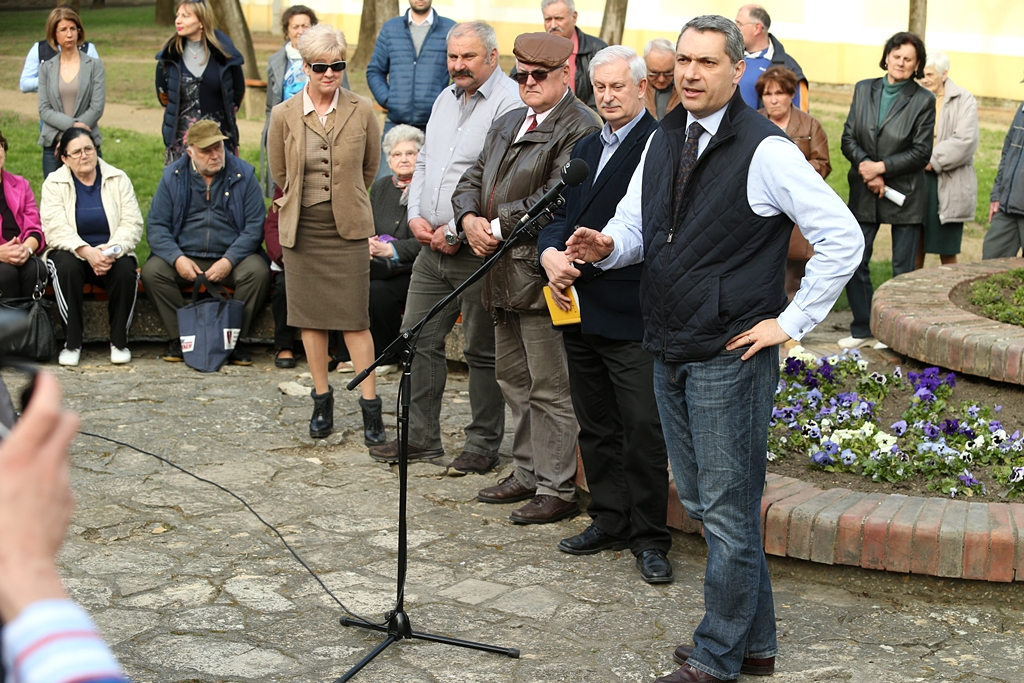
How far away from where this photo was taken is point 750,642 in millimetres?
3830

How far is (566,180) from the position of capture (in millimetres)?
4078

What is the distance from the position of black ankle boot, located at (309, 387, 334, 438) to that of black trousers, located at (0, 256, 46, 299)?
8.55 feet

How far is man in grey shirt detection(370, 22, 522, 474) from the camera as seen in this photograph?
19.1ft

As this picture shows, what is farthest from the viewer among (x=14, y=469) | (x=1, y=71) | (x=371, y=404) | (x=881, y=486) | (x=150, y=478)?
(x=1, y=71)

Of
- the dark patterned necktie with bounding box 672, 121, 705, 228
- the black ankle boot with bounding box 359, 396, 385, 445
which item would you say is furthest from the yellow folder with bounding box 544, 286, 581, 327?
the black ankle boot with bounding box 359, 396, 385, 445

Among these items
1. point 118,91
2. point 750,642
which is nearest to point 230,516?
point 750,642

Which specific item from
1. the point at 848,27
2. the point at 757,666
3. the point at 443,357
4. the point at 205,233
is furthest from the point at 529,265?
the point at 848,27

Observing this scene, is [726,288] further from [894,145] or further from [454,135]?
[894,145]

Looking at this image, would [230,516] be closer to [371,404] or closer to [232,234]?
[371,404]

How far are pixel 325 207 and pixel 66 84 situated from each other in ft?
13.7

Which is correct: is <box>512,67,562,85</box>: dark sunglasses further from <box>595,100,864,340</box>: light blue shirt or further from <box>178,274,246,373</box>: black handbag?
<box>178,274,246,373</box>: black handbag

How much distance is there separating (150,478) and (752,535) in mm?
3240

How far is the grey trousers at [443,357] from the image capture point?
595 centimetres

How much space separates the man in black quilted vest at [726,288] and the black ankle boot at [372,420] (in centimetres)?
283
